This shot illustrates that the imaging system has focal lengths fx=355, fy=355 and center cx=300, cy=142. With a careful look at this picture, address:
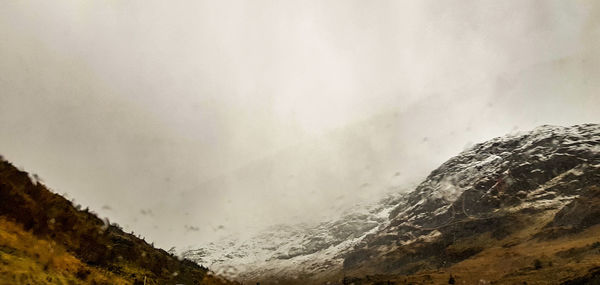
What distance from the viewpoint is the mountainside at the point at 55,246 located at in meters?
13.8

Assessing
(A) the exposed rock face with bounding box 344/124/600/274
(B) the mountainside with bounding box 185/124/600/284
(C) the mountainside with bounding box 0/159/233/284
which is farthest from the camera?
(A) the exposed rock face with bounding box 344/124/600/274

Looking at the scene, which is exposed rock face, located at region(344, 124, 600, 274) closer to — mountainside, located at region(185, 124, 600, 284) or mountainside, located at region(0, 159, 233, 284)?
mountainside, located at region(185, 124, 600, 284)

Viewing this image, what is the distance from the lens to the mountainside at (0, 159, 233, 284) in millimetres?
13812

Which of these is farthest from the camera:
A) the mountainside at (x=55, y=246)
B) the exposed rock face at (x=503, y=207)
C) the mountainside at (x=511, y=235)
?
the exposed rock face at (x=503, y=207)

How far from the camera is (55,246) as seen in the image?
1722 cm

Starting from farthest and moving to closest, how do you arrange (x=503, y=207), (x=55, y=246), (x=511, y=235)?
(x=503, y=207)
(x=511, y=235)
(x=55, y=246)

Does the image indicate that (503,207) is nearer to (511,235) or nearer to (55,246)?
(511,235)

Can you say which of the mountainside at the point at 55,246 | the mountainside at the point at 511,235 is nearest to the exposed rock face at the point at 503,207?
the mountainside at the point at 511,235

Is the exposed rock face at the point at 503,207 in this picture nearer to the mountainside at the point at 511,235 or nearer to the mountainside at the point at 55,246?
the mountainside at the point at 511,235

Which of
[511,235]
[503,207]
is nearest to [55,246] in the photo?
Answer: [511,235]

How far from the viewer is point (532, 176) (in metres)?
182

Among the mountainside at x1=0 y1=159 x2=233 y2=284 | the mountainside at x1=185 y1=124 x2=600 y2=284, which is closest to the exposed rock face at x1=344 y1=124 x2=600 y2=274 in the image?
the mountainside at x1=185 y1=124 x2=600 y2=284

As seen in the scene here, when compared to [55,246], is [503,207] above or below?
above

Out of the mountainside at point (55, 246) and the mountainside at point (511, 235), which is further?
the mountainside at point (511, 235)
